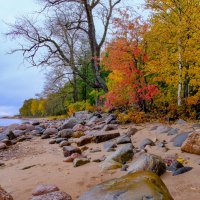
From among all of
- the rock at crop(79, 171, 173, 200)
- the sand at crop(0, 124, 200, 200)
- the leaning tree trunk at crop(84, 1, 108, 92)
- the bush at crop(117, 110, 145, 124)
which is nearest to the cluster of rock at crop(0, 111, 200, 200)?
the rock at crop(79, 171, 173, 200)

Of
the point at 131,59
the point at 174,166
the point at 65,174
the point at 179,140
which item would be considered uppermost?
the point at 131,59

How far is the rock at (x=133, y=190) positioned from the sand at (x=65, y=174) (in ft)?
2.51

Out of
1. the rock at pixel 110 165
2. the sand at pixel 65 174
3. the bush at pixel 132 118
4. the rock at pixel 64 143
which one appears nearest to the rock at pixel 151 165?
the sand at pixel 65 174

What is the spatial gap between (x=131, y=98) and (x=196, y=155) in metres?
7.87

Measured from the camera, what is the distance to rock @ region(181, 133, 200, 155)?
5.47 m

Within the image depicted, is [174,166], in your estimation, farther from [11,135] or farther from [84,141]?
[11,135]

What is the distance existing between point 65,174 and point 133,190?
269 cm

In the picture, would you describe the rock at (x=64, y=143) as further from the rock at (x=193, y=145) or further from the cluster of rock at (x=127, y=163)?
the rock at (x=193, y=145)

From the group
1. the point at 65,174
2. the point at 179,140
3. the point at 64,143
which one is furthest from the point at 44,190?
the point at 64,143

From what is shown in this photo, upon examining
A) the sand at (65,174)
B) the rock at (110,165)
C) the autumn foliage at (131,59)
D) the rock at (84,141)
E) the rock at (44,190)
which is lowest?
the sand at (65,174)

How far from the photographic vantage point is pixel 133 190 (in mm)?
2912

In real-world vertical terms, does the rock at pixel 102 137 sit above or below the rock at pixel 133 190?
below

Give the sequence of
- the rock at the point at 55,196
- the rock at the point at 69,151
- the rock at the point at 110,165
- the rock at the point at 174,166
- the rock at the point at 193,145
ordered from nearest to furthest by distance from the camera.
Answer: the rock at the point at 55,196
the rock at the point at 174,166
the rock at the point at 110,165
the rock at the point at 193,145
the rock at the point at 69,151

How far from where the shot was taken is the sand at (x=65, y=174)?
13.6ft
